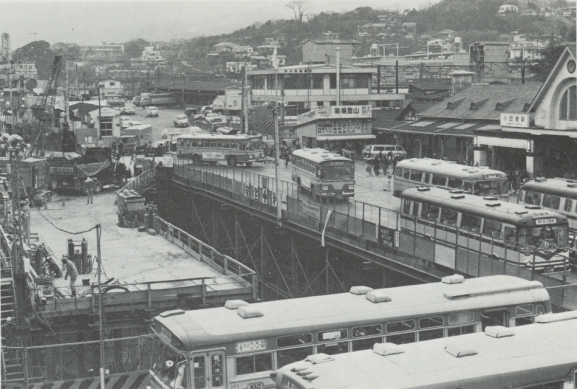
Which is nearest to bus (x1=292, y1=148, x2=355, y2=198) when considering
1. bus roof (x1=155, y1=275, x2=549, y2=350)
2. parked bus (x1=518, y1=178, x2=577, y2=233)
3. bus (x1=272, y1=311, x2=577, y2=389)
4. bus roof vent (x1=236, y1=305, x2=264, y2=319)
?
parked bus (x1=518, y1=178, x2=577, y2=233)

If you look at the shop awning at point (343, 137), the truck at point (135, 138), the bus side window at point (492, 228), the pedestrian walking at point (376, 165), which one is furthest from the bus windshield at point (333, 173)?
the truck at point (135, 138)

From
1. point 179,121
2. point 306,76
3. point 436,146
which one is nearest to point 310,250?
point 436,146

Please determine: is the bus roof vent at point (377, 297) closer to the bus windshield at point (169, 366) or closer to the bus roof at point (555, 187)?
the bus windshield at point (169, 366)

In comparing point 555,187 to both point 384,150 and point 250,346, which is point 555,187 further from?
point 384,150

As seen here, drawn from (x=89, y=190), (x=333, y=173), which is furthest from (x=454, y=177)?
(x=89, y=190)

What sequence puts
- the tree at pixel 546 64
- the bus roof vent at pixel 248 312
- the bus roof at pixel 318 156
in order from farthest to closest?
the tree at pixel 546 64, the bus roof at pixel 318 156, the bus roof vent at pixel 248 312

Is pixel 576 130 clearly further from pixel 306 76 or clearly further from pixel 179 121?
pixel 179 121

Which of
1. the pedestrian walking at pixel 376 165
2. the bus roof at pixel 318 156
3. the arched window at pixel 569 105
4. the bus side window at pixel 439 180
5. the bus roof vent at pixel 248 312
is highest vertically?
the arched window at pixel 569 105
